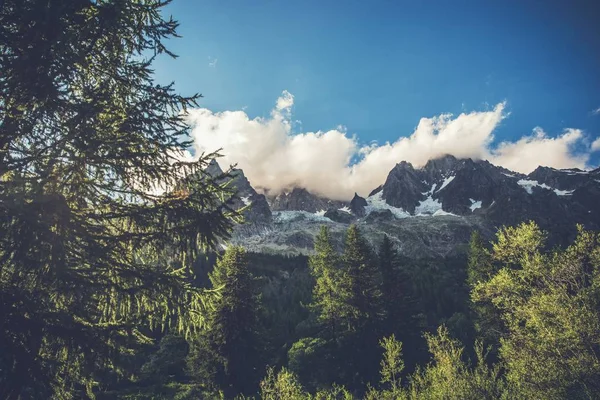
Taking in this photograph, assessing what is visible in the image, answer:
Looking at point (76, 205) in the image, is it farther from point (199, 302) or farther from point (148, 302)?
point (199, 302)

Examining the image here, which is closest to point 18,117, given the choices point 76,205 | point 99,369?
point 76,205

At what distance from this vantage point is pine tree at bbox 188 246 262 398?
79.4 ft

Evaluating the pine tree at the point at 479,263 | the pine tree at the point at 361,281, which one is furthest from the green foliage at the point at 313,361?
the pine tree at the point at 479,263

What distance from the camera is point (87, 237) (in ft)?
18.1

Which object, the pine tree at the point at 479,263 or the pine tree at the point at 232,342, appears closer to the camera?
the pine tree at the point at 232,342

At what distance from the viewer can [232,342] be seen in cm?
2452

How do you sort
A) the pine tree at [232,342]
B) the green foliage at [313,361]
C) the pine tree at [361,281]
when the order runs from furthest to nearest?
the pine tree at [361,281], the green foliage at [313,361], the pine tree at [232,342]

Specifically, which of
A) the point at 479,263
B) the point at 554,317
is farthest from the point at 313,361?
the point at 479,263

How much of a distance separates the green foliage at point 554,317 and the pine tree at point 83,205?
15.4m

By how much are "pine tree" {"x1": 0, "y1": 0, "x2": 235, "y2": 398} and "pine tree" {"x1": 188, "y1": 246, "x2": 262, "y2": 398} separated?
1750cm

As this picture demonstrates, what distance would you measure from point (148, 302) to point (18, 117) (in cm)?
383

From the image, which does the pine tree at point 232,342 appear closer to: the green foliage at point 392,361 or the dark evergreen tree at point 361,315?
the dark evergreen tree at point 361,315

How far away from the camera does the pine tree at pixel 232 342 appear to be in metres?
24.2

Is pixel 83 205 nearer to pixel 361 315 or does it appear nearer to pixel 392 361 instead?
pixel 392 361
